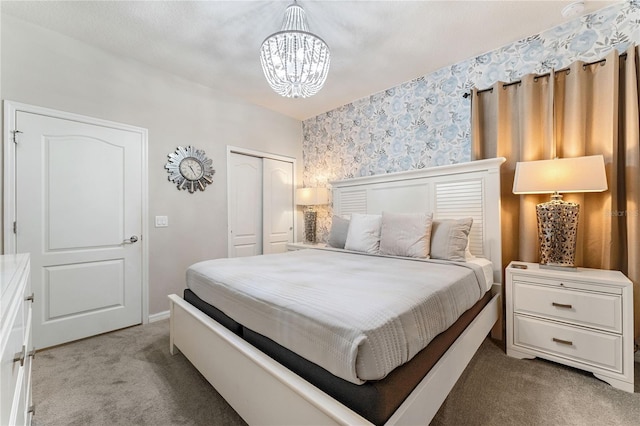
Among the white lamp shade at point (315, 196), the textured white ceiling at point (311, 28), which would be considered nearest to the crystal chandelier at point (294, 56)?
the textured white ceiling at point (311, 28)

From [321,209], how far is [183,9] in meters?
2.79

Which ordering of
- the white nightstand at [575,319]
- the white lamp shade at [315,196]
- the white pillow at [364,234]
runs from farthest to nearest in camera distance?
the white lamp shade at [315,196]
the white pillow at [364,234]
the white nightstand at [575,319]

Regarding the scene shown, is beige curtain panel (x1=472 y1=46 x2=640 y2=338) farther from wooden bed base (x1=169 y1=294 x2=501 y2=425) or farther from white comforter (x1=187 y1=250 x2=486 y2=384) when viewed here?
wooden bed base (x1=169 y1=294 x2=501 y2=425)

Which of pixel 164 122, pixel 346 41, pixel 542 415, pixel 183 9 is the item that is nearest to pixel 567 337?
pixel 542 415

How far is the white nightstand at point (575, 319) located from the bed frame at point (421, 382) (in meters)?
0.23

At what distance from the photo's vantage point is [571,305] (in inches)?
72.2

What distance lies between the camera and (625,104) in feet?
6.57

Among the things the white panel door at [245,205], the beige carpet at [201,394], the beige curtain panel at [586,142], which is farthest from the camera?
the white panel door at [245,205]

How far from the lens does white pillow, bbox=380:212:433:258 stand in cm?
234

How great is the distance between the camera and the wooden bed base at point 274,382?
3.24 feet

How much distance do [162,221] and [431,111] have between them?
3.15m

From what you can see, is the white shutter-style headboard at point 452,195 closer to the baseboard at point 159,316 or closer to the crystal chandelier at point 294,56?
the crystal chandelier at point 294,56

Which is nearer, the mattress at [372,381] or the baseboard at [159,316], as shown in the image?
the mattress at [372,381]

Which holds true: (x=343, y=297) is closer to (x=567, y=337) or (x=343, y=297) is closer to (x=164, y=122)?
(x=567, y=337)
